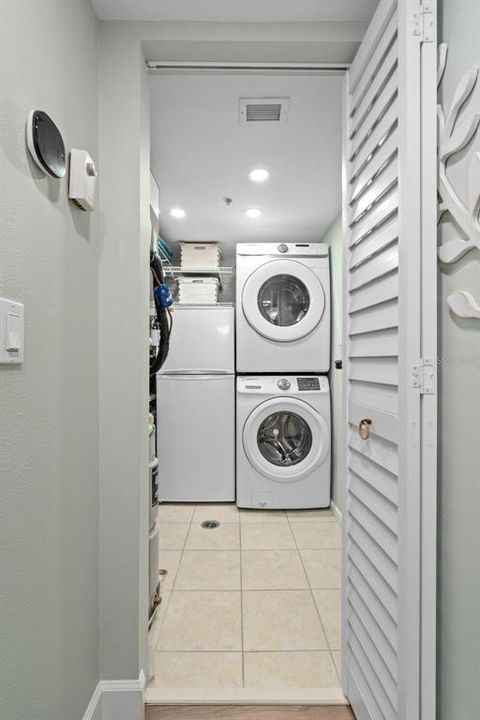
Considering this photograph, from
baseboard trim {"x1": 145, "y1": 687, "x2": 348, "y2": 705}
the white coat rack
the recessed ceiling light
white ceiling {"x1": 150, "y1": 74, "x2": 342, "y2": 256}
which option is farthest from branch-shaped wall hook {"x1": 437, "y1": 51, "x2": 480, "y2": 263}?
baseboard trim {"x1": 145, "y1": 687, "x2": 348, "y2": 705}

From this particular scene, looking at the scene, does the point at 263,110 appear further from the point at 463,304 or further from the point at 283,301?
the point at 283,301

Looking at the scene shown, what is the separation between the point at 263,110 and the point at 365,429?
1.48 metres

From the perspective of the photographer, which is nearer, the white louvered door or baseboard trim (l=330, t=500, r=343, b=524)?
the white louvered door

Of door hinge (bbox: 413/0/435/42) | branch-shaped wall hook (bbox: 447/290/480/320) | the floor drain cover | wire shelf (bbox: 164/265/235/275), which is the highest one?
door hinge (bbox: 413/0/435/42)

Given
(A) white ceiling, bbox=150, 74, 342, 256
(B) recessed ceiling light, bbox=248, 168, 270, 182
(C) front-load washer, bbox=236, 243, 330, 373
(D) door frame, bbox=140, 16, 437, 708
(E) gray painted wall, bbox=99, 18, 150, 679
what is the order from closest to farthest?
(D) door frame, bbox=140, 16, 437, 708 → (E) gray painted wall, bbox=99, 18, 150, 679 → (A) white ceiling, bbox=150, 74, 342, 256 → (B) recessed ceiling light, bbox=248, 168, 270, 182 → (C) front-load washer, bbox=236, 243, 330, 373

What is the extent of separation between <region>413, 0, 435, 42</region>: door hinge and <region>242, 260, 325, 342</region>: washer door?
1983mm

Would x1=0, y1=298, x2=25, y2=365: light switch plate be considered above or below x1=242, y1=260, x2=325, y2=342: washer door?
below

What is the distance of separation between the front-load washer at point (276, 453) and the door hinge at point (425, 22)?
87.9 inches

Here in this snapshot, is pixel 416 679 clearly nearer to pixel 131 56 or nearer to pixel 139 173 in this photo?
pixel 139 173

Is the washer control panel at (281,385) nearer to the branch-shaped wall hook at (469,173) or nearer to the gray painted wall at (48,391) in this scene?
the gray painted wall at (48,391)

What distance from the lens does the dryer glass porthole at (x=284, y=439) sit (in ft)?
9.46

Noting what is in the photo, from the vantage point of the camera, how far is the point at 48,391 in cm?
89

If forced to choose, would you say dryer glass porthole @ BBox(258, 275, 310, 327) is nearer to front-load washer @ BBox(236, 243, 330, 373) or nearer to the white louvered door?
front-load washer @ BBox(236, 243, 330, 373)

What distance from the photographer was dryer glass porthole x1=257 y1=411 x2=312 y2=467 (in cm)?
288
